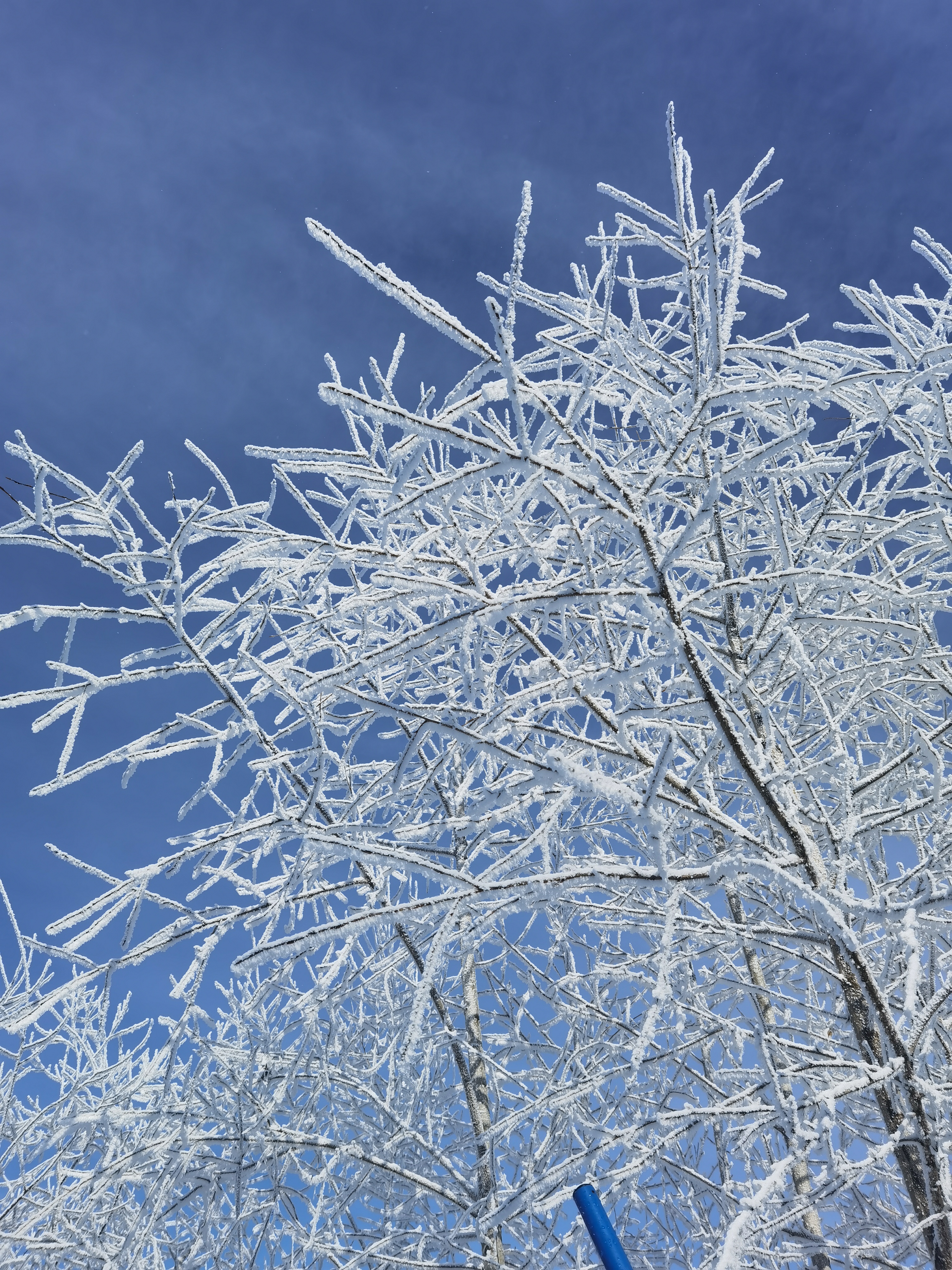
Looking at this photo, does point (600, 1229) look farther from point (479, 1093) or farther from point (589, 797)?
point (479, 1093)

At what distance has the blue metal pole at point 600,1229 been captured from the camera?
1.43 metres

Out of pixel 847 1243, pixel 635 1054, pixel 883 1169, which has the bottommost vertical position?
pixel 847 1243

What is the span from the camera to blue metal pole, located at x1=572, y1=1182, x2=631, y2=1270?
1.43 meters

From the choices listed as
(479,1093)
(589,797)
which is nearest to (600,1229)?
(589,797)

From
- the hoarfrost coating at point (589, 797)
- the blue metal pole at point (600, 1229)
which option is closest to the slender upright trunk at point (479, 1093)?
the hoarfrost coating at point (589, 797)

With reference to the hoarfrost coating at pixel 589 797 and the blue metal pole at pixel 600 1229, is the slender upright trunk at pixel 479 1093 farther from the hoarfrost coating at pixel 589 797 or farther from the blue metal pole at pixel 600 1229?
the blue metal pole at pixel 600 1229

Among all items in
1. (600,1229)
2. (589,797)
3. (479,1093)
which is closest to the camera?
(600,1229)

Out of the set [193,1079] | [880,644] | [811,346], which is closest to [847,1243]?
[880,644]

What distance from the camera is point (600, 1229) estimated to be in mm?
1455

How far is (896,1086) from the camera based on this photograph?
2.26 metres

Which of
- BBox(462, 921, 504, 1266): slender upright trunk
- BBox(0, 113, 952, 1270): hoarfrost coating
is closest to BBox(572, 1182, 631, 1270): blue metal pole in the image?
BBox(0, 113, 952, 1270): hoarfrost coating

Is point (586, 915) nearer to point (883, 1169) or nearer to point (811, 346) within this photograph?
point (883, 1169)

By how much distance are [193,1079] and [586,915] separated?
1588 millimetres

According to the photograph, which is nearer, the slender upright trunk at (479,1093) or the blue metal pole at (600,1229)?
the blue metal pole at (600,1229)
